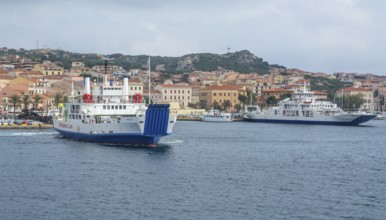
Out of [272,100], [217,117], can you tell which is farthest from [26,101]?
[272,100]

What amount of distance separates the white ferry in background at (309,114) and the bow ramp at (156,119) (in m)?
57.8

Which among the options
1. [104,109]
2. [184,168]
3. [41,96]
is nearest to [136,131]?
[104,109]

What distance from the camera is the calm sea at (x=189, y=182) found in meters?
31.0

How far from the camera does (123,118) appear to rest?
55.7 meters

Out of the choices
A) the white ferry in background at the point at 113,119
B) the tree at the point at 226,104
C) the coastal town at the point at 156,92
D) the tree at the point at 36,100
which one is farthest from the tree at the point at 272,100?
the white ferry in background at the point at 113,119

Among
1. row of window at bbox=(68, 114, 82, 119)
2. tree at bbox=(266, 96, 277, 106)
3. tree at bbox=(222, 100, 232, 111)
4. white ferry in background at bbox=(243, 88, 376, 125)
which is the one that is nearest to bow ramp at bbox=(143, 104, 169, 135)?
row of window at bbox=(68, 114, 82, 119)

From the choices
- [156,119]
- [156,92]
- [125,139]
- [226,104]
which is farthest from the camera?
[156,92]

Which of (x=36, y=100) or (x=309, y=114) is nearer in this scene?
(x=309, y=114)

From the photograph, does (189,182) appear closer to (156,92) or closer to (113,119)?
(113,119)

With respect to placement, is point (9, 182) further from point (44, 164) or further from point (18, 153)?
point (18, 153)

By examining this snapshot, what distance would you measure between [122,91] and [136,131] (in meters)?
9.50

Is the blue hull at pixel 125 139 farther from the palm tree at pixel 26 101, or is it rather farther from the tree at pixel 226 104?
the tree at pixel 226 104

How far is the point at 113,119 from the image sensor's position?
58688mm

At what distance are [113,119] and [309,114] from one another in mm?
59663
